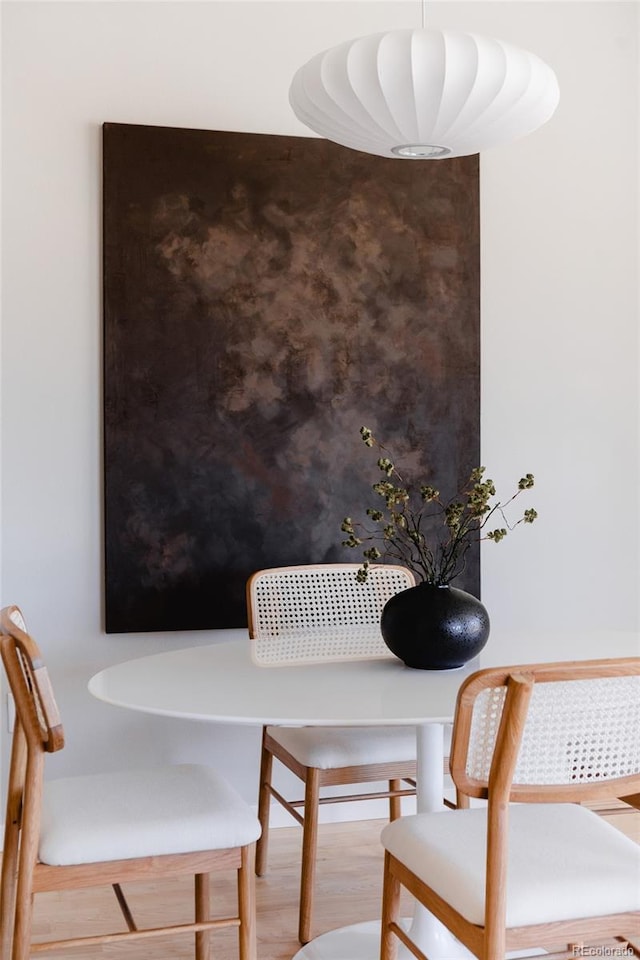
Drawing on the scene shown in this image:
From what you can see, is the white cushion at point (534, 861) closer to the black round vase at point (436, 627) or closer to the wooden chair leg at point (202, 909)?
the black round vase at point (436, 627)

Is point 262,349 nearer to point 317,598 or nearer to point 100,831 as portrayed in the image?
point 317,598

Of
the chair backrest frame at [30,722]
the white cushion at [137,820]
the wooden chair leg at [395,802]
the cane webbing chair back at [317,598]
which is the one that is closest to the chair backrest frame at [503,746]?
the white cushion at [137,820]

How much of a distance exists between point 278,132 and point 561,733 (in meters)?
2.27

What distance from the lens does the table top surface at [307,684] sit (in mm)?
1959

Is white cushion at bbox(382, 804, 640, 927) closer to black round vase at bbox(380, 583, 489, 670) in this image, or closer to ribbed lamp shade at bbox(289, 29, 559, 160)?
black round vase at bbox(380, 583, 489, 670)

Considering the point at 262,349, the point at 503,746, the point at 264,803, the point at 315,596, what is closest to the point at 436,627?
the point at 503,746

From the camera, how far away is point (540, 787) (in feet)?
5.71

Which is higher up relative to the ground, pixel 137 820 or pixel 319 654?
pixel 319 654

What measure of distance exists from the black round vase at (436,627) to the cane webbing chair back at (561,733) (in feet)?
1.97

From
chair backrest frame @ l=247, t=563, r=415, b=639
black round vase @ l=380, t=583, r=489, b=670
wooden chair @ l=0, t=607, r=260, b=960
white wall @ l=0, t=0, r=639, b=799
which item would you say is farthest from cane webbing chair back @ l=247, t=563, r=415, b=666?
wooden chair @ l=0, t=607, r=260, b=960

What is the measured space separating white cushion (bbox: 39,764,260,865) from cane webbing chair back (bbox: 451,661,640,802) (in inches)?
23.2

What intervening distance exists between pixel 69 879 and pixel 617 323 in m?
2.60

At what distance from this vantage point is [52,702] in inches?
77.8

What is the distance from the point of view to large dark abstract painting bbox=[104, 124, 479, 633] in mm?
3221
